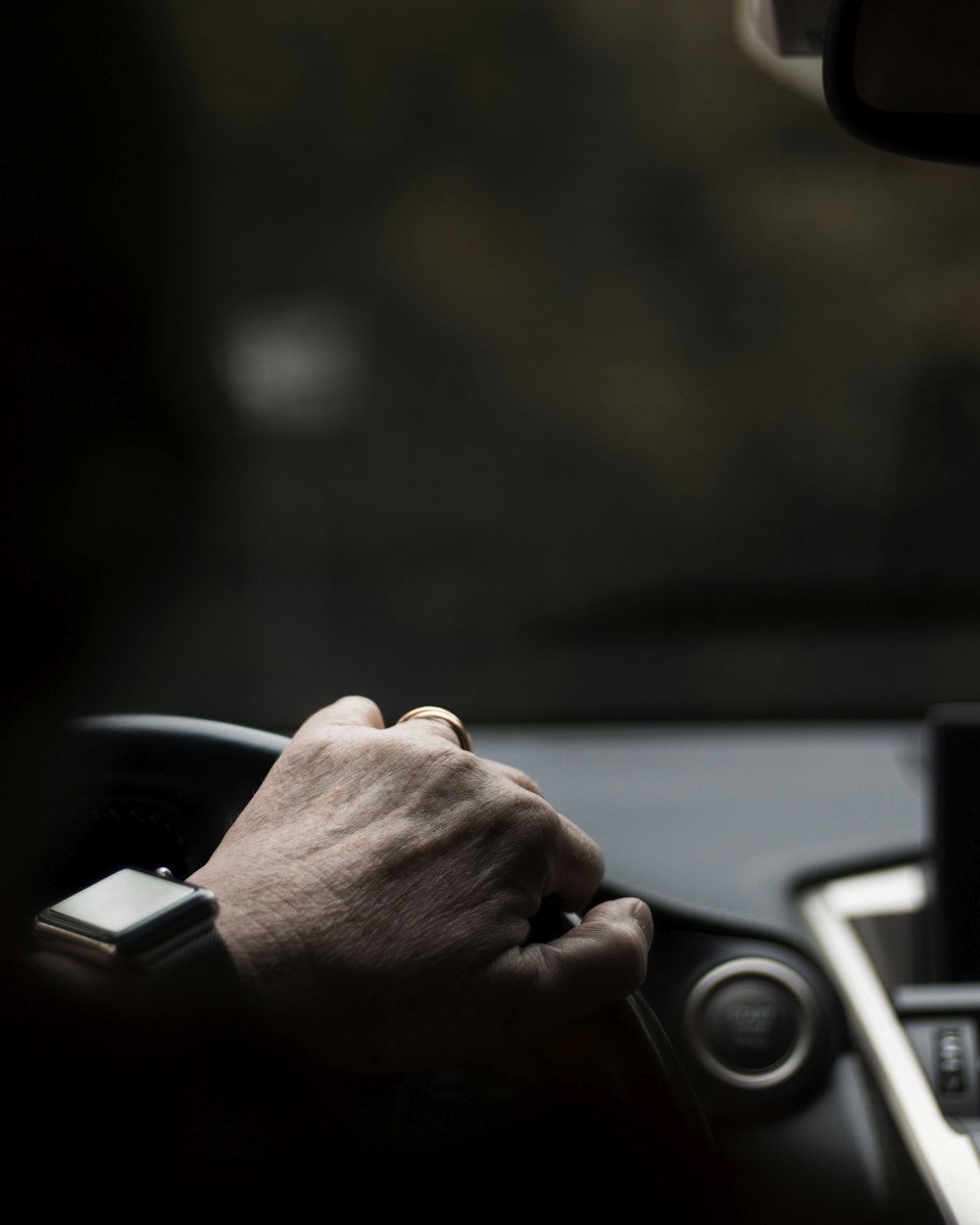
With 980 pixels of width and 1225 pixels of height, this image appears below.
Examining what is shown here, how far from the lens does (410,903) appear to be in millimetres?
892

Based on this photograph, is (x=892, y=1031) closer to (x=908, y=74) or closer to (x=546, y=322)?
(x=908, y=74)

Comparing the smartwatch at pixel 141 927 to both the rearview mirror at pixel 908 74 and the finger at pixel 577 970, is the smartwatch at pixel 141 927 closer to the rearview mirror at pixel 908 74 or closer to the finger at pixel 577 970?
the finger at pixel 577 970

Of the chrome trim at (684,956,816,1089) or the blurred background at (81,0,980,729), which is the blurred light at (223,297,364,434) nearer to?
the blurred background at (81,0,980,729)

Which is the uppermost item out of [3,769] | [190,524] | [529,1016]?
[190,524]

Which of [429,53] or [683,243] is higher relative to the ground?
[429,53]

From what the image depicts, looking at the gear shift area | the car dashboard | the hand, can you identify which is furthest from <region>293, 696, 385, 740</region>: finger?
the gear shift area

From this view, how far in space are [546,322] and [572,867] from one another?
2.81 metres

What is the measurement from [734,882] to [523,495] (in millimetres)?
1926

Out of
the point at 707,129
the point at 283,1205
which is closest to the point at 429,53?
the point at 707,129

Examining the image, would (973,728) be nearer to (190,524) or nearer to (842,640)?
(842,640)

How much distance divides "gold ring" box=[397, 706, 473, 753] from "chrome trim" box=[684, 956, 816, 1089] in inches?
27.7

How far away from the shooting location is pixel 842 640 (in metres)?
3.02

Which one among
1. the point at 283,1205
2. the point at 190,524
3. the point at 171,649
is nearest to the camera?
the point at 283,1205

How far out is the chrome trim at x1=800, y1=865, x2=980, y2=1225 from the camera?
139 centimetres
